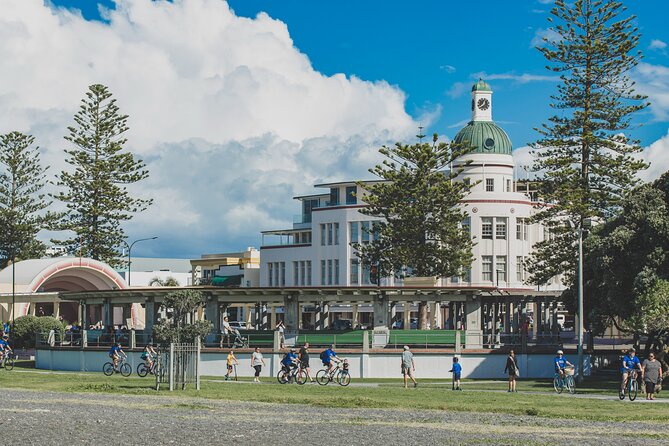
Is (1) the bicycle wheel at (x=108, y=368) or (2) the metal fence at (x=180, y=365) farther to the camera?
(1) the bicycle wheel at (x=108, y=368)

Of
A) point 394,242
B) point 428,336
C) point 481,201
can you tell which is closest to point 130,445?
point 428,336

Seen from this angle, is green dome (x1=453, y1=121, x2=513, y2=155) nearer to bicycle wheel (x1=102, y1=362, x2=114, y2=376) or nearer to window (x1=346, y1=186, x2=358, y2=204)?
window (x1=346, y1=186, x2=358, y2=204)

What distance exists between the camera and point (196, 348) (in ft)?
127

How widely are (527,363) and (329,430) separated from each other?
29302 millimetres

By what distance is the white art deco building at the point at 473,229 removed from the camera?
94.0 m

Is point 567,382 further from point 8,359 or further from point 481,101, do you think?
point 481,101

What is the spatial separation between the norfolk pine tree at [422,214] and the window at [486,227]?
66.7 ft

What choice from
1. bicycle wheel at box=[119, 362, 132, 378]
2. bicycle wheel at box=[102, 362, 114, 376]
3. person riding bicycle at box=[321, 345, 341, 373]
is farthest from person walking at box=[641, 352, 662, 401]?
bicycle wheel at box=[102, 362, 114, 376]

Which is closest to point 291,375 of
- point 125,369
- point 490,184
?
point 125,369

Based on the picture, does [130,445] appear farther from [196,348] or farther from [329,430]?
[196,348]

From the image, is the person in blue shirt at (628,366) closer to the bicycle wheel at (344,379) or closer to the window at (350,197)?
the bicycle wheel at (344,379)

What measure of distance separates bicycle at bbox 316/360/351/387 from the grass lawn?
1110 millimetres

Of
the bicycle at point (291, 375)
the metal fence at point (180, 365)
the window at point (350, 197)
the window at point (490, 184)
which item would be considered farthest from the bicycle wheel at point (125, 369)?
the window at point (350, 197)

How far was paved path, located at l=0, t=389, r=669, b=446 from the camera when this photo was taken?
22.5 m
